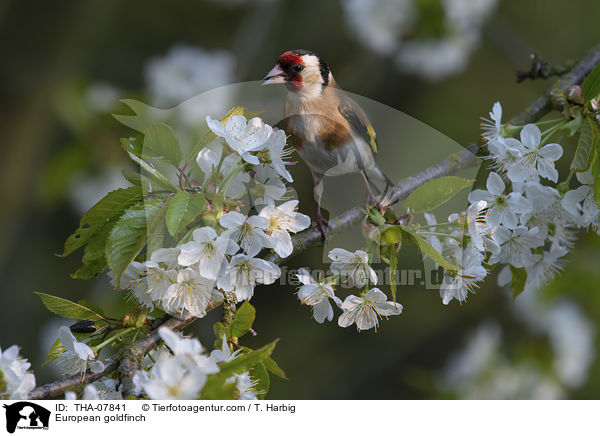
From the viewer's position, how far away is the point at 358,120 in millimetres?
1407

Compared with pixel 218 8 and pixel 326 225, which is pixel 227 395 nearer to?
pixel 326 225

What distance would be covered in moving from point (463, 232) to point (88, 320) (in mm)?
772

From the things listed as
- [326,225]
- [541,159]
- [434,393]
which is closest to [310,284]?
[326,225]

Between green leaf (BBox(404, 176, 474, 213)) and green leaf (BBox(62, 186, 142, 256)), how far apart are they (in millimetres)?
527

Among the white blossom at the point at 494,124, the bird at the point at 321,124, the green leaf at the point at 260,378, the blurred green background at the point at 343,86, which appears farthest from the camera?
the blurred green background at the point at 343,86

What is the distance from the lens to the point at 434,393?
2.82 metres

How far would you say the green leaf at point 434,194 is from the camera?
1.07 m

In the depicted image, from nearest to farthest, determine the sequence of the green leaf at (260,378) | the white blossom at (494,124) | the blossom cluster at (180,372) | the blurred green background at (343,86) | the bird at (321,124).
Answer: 1. the blossom cluster at (180,372)
2. the green leaf at (260,378)
3. the white blossom at (494,124)
4. the bird at (321,124)
5. the blurred green background at (343,86)

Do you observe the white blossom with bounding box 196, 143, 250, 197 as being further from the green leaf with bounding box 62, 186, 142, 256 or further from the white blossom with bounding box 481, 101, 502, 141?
the white blossom with bounding box 481, 101, 502, 141

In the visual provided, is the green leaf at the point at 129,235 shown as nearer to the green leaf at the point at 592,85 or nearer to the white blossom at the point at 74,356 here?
the white blossom at the point at 74,356

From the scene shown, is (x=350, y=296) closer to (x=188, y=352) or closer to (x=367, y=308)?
(x=367, y=308)

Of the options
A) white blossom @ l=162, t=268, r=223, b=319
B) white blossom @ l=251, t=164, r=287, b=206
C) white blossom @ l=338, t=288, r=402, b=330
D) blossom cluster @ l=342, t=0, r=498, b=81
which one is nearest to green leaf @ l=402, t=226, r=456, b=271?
white blossom @ l=338, t=288, r=402, b=330

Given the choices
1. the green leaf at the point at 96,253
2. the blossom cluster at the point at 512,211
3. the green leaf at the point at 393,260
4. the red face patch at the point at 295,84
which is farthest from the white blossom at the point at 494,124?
the green leaf at the point at 96,253

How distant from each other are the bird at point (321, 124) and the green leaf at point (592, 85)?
451mm
